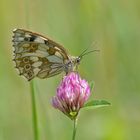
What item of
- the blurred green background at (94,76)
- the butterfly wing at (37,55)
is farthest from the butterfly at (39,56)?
the blurred green background at (94,76)

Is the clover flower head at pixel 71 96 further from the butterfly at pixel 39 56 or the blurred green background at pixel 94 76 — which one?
the blurred green background at pixel 94 76

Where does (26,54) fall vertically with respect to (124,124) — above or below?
above

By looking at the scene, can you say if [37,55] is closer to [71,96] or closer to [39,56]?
[39,56]

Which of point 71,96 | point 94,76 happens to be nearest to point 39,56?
point 71,96

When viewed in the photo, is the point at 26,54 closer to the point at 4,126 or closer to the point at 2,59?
the point at 4,126

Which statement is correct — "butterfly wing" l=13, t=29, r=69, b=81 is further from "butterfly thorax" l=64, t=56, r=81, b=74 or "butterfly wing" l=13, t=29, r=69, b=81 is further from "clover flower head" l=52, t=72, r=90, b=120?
"clover flower head" l=52, t=72, r=90, b=120

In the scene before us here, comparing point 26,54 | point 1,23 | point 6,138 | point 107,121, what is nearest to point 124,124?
point 107,121
